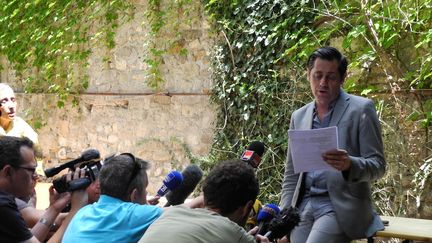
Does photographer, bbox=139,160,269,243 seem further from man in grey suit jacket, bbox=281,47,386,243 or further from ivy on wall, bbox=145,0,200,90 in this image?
ivy on wall, bbox=145,0,200,90

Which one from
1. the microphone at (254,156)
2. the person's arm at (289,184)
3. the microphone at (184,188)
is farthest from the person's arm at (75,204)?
the person's arm at (289,184)

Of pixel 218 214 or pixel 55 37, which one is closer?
pixel 218 214

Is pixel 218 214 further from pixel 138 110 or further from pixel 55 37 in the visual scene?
pixel 55 37

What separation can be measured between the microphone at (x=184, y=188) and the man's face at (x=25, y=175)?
2.48 feet

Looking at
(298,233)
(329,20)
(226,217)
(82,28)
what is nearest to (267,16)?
(329,20)

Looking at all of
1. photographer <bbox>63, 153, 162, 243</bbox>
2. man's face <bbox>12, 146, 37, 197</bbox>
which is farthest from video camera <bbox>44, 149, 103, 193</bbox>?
photographer <bbox>63, 153, 162, 243</bbox>

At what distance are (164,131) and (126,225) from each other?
5348mm

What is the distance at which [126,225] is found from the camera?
3666 millimetres

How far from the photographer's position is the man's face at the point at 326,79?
12.9 ft

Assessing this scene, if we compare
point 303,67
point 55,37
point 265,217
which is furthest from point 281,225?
point 55,37

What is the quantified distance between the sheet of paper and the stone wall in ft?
15.5

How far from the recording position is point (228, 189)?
9.93ft

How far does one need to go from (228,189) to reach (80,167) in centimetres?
139

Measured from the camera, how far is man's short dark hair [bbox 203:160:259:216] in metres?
3.03
